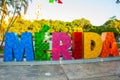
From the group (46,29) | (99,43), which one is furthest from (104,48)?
(46,29)

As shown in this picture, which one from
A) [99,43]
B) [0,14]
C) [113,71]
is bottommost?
[113,71]

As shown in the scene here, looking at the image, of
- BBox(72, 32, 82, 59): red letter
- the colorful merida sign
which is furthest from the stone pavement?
BBox(72, 32, 82, 59): red letter

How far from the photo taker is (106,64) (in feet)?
50.2

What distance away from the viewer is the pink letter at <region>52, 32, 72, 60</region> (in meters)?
16.0

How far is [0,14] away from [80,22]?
66.8 metres

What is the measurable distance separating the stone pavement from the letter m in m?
0.94

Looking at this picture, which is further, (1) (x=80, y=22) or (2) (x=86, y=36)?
(1) (x=80, y=22)

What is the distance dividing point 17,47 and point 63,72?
12.7ft

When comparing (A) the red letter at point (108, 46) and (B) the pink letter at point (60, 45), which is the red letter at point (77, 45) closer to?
(B) the pink letter at point (60, 45)

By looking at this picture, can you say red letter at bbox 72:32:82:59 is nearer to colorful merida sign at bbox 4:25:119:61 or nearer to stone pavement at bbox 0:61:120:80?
colorful merida sign at bbox 4:25:119:61

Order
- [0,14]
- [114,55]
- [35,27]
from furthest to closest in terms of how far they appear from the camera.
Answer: [35,27], [0,14], [114,55]

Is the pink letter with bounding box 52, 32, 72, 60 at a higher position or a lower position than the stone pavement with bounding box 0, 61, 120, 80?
higher

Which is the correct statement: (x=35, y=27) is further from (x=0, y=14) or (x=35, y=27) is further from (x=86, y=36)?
(x=86, y=36)

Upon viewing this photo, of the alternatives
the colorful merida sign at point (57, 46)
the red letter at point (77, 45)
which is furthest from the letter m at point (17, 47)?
the red letter at point (77, 45)
